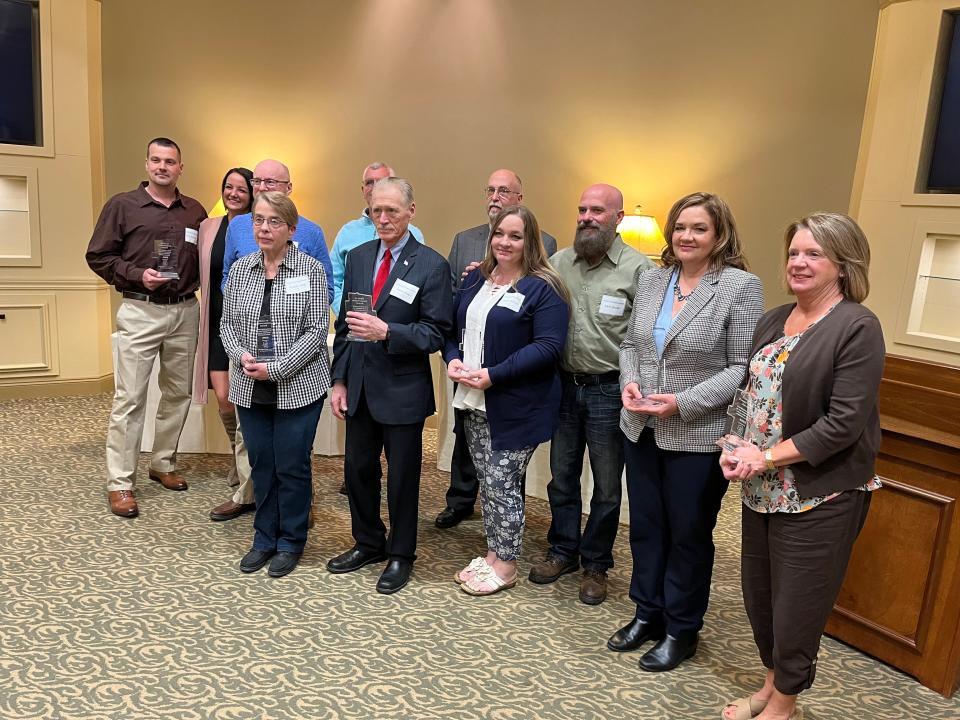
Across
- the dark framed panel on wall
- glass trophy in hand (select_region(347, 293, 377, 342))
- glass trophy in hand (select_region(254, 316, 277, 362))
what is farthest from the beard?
the dark framed panel on wall

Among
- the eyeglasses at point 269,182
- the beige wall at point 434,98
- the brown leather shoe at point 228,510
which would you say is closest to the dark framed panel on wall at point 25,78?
the beige wall at point 434,98

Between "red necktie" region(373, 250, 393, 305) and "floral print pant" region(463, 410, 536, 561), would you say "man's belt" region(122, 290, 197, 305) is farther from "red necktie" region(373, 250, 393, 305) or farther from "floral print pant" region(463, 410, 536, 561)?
"floral print pant" region(463, 410, 536, 561)

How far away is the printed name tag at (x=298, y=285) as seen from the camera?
9.95 ft

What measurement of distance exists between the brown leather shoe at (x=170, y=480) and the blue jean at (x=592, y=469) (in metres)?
2.06

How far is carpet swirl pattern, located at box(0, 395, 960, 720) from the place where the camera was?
2381mm

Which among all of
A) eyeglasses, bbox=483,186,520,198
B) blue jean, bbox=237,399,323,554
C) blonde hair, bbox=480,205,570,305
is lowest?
blue jean, bbox=237,399,323,554

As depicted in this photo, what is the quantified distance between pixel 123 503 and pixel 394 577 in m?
1.53

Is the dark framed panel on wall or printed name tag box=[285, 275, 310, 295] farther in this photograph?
the dark framed panel on wall

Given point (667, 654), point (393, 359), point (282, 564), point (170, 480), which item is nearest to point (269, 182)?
point (393, 359)

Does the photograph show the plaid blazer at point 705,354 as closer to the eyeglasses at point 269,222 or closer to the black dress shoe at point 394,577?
the black dress shoe at point 394,577

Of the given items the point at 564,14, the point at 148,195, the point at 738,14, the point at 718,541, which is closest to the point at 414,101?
the point at 564,14

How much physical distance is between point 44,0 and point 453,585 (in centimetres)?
523

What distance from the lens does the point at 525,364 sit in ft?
9.28

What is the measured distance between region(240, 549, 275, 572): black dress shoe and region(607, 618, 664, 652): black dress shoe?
1.49m
